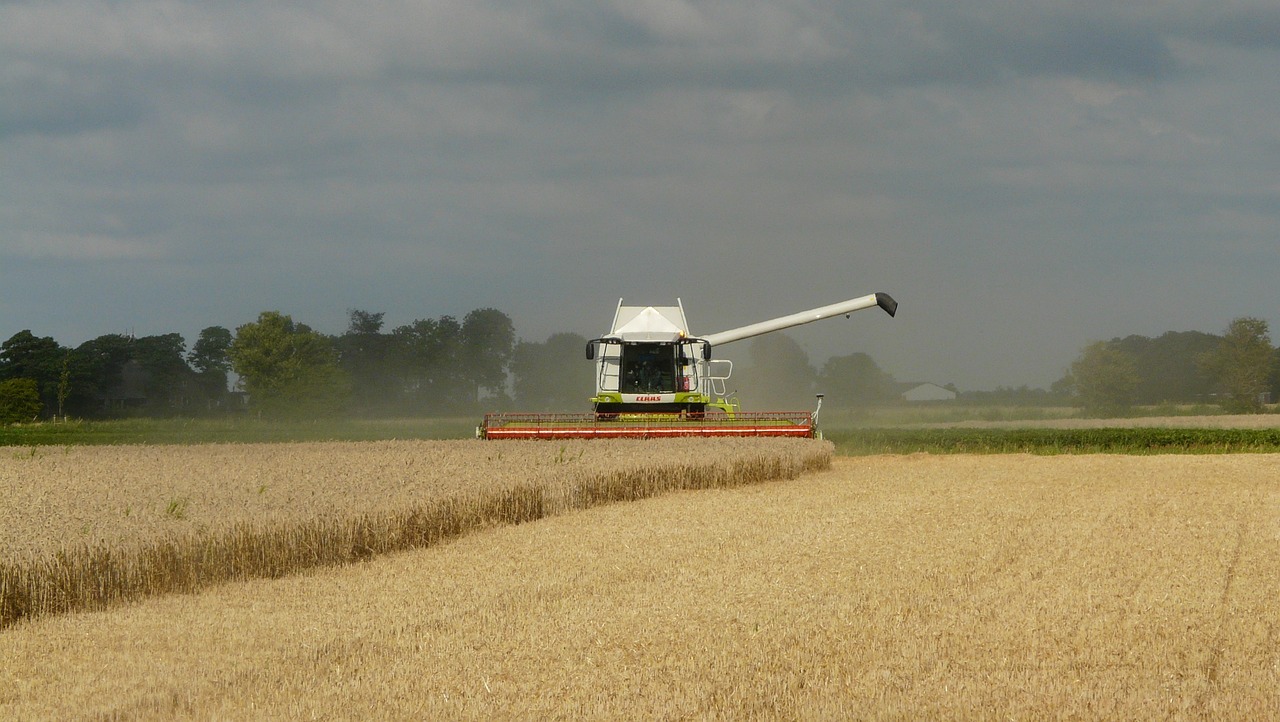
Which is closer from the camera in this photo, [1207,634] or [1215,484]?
[1207,634]

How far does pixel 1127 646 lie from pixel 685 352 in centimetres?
1732

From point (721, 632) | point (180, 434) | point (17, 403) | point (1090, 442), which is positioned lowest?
point (721, 632)

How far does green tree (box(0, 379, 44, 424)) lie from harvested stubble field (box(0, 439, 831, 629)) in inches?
1474

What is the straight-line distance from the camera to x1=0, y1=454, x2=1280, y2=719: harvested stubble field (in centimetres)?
597

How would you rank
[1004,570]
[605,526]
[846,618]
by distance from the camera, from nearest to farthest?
1. [846,618]
2. [1004,570]
3. [605,526]

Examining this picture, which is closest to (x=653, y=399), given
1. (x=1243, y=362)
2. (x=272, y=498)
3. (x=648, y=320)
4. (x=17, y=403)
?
(x=648, y=320)

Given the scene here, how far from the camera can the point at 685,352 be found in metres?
24.2

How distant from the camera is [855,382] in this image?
70.1 metres

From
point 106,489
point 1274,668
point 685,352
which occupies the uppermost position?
point 685,352

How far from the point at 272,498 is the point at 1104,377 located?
57.5 m

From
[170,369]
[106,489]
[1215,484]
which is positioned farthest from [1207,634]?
[170,369]

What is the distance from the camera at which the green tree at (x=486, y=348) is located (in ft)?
240

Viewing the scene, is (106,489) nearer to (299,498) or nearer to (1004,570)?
(299,498)

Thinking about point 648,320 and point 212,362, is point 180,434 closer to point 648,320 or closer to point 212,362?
point 648,320
